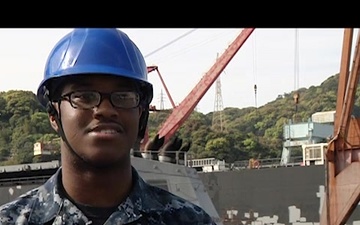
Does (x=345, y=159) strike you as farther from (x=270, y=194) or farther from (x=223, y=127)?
(x=223, y=127)

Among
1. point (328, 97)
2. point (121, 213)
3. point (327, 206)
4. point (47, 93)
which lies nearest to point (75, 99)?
point (47, 93)

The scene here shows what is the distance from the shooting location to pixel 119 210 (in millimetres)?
1486

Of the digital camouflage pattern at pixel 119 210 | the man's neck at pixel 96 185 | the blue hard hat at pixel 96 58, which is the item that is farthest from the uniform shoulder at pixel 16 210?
the blue hard hat at pixel 96 58

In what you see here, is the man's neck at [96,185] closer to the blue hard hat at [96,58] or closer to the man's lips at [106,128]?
the man's lips at [106,128]

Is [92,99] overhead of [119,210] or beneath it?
overhead

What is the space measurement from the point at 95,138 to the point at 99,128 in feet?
A: 0.07

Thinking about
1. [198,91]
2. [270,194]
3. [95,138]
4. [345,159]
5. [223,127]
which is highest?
[198,91]

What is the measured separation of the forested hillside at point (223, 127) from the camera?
3906 centimetres

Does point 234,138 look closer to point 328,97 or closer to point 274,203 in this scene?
point 328,97

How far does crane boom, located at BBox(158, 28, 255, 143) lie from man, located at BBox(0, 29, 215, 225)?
28709 mm

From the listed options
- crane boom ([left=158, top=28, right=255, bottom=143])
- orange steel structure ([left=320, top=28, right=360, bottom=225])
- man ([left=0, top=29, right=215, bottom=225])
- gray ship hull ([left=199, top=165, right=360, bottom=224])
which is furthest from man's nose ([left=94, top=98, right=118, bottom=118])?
crane boom ([left=158, top=28, right=255, bottom=143])

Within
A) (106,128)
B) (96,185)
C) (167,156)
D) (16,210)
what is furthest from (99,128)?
(167,156)

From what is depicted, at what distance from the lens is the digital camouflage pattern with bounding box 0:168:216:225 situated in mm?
1476

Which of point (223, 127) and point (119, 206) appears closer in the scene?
point (119, 206)
